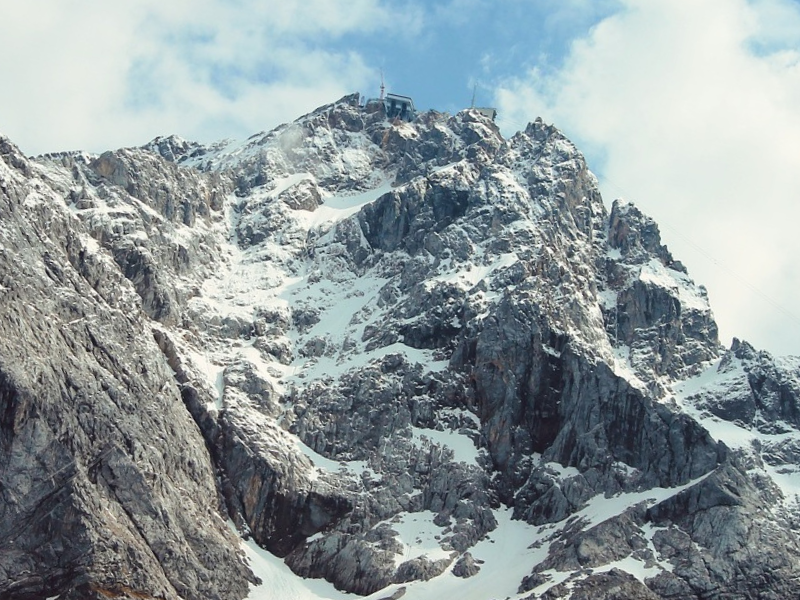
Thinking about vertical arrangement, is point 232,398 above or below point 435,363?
below

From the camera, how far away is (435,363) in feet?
652

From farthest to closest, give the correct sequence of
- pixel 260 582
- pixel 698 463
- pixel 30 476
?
pixel 698 463, pixel 260 582, pixel 30 476

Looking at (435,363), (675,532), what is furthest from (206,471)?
(675,532)

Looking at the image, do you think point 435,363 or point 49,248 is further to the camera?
point 435,363

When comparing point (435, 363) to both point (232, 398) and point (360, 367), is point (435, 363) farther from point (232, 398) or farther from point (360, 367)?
point (232, 398)

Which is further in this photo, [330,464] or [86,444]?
[330,464]

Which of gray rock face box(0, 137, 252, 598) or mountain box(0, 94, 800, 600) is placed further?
mountain box(0, 94, 800, 600)

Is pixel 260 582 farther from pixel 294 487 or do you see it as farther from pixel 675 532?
pixel 675 532

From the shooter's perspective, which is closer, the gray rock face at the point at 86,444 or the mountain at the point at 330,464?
the gray rock face at the point at 86,444

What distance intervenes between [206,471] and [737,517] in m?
67.6

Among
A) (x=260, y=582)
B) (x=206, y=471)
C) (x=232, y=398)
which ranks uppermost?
(x=232, y=398)

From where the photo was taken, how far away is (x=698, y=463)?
18225 centimetres

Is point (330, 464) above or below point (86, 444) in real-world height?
above

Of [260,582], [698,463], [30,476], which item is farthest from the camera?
[698,463]
